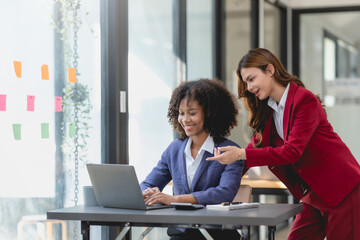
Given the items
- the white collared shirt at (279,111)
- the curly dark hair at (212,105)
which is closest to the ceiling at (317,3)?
the curly dark hair at (212,105)

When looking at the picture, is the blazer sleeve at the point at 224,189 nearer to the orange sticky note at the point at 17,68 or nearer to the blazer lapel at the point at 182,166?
the blazer lapel at the point at 182,166

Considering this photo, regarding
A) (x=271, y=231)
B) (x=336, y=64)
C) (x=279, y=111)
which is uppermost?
(x=336, y=64)

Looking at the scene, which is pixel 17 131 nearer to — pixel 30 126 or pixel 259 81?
pixel 30 126

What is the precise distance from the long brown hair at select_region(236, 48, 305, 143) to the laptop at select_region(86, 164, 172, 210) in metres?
0.61

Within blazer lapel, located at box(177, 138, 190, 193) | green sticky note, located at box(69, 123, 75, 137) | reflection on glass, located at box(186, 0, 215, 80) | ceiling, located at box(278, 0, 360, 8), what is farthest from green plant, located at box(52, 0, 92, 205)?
ceiling, located at box(278, 0, 360, 8)

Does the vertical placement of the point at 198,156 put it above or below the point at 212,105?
below

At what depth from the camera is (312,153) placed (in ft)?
8.59

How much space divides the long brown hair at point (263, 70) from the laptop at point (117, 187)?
0.61 metres

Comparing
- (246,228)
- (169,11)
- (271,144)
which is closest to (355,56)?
(169,11)

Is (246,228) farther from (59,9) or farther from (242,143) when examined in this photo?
(242,143)

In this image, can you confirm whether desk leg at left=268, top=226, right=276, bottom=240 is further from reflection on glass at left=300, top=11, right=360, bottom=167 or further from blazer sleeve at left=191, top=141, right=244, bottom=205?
reflection on glass at left=300, top=11, right=360, bottom=167

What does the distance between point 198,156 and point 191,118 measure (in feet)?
0.58

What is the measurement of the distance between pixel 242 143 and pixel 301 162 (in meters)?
3.61

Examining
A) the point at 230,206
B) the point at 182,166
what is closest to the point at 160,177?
the point at 182,166
